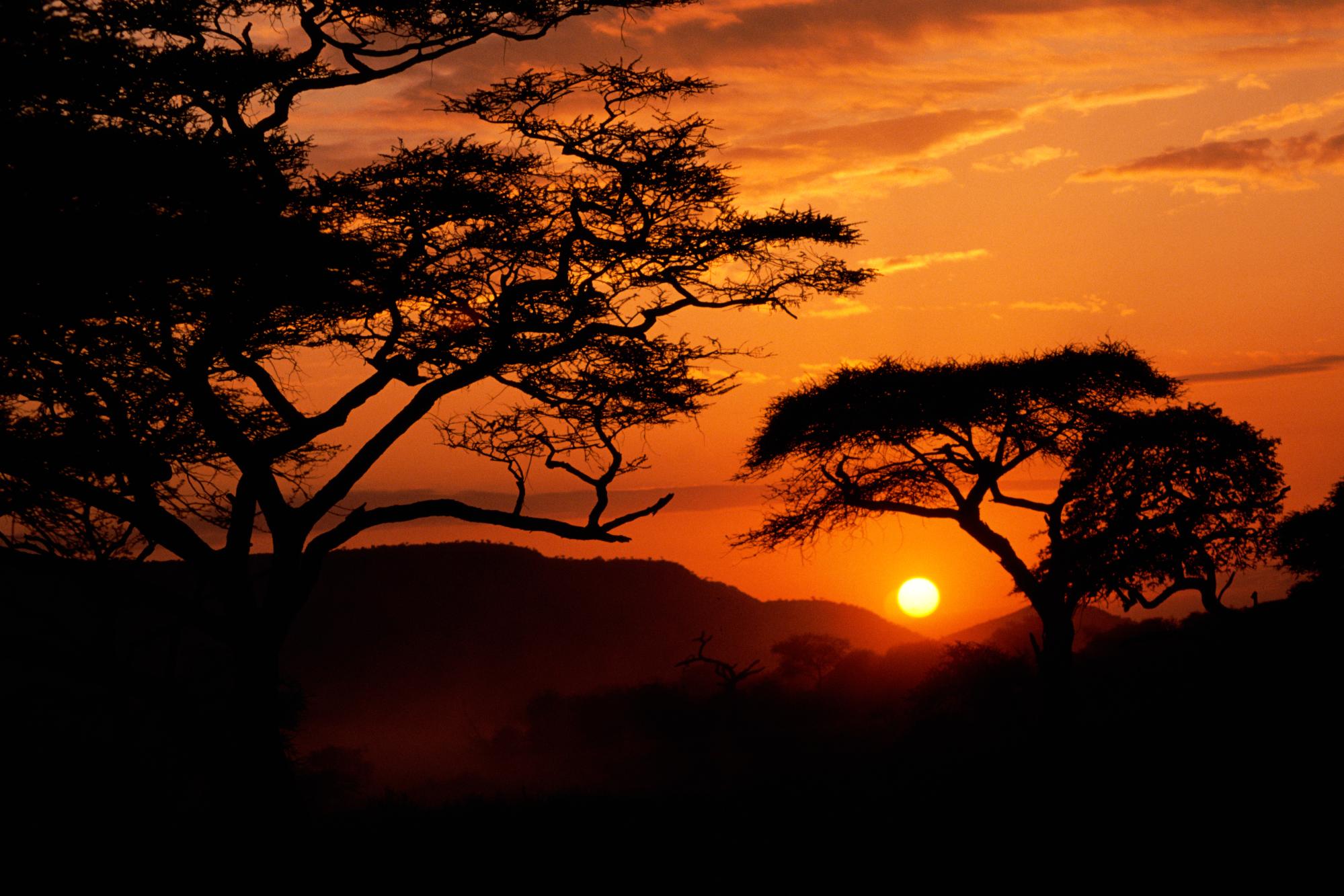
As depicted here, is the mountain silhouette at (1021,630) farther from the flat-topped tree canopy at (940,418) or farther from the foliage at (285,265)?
the foliage at (285,265)

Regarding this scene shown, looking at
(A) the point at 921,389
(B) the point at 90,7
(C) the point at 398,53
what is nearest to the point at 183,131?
(B) the point at 90,7

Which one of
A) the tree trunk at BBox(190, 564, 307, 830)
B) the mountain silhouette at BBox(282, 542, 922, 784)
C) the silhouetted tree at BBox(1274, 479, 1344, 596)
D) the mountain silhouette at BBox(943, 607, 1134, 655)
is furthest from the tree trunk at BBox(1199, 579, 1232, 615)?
the mountain silhouette at BBox(282, 542, 922, 784)

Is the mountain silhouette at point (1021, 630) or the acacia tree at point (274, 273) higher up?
the acacia tree at point (274, 273)

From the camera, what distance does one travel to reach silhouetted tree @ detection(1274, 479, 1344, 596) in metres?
27.0

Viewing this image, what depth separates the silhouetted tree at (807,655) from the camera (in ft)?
138

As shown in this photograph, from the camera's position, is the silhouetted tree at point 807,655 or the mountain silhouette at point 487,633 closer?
the silhouetted tree at point 807,655

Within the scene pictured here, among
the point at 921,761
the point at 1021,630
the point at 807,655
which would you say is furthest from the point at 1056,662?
the point at 1021,630

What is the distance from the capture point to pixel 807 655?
42188 mm

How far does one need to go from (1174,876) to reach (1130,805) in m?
1.92

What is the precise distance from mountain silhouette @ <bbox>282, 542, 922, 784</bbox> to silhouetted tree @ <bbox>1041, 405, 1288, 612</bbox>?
32.8 meters

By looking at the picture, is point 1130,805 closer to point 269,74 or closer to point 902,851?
point 902,851

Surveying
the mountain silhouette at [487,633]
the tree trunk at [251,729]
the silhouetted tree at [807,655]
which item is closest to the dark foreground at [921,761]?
the tree trunk at [251,729]

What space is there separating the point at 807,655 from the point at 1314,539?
1940 cm

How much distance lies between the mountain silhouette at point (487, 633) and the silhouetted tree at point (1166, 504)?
32834 mm
